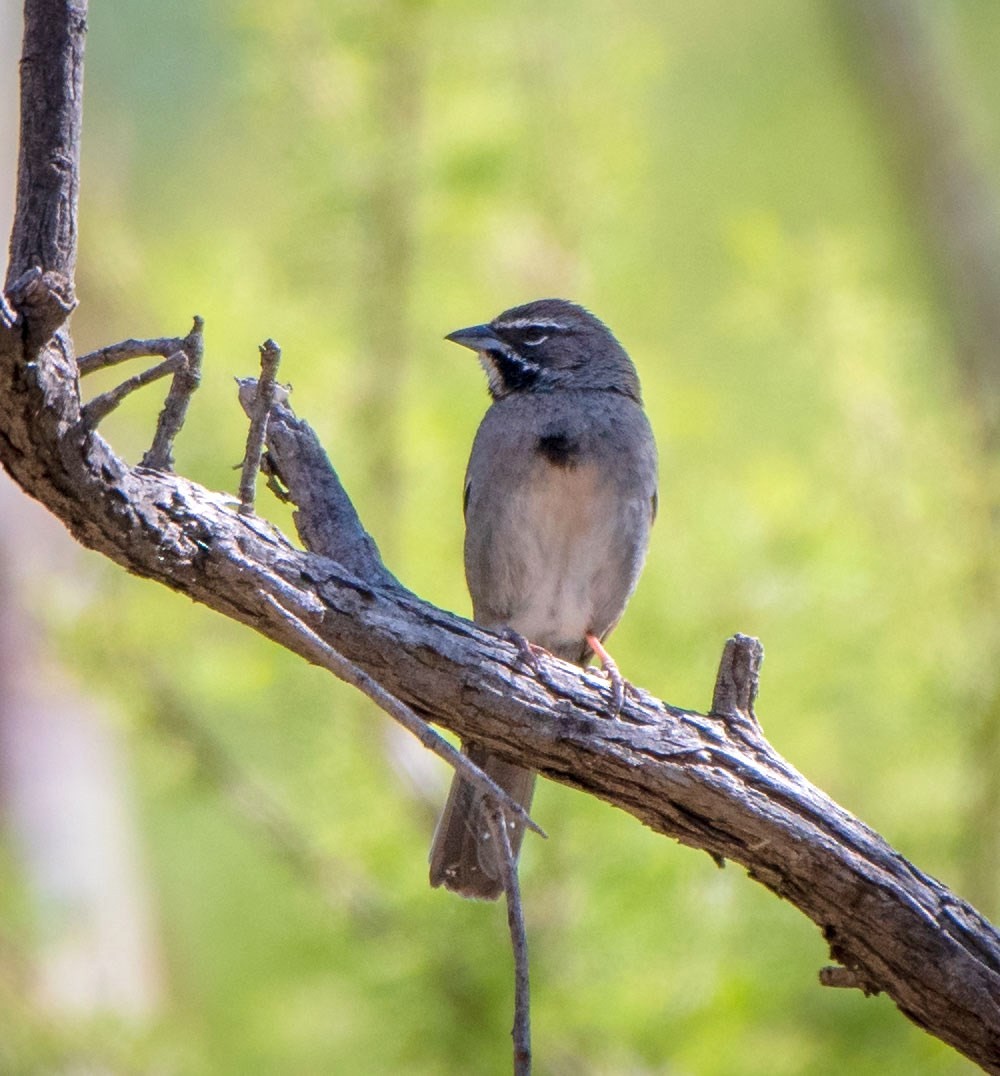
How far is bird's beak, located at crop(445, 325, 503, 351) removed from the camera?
5250 millimetres

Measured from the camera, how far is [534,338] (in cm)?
523

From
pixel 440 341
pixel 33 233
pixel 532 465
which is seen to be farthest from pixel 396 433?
pixel 33 233

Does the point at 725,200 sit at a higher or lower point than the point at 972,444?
higher

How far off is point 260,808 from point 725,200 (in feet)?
18.6

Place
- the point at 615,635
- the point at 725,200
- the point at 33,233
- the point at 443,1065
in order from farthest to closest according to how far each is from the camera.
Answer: the point at 725,200
the point at 615,635
the point at 443,1065
the point at 33,233

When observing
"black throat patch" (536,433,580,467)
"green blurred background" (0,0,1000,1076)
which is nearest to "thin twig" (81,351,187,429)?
"black throat patch" (536,433,580,467)

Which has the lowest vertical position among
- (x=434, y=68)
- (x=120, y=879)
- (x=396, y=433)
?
(x=120, y=879)

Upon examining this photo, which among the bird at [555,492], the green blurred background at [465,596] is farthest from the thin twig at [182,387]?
the green blurred background at [465,596]

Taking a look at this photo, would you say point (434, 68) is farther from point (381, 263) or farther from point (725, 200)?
point (725, 200)

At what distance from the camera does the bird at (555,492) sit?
4.81 meters

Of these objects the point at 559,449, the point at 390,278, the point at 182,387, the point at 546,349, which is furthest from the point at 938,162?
the point at 182,387

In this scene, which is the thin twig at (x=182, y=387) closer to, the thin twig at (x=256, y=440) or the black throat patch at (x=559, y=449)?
the thin twig at (x=256, y=440)

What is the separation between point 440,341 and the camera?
243 inches

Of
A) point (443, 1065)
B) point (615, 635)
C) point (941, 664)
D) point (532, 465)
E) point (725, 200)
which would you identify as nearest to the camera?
point (532, 465)
